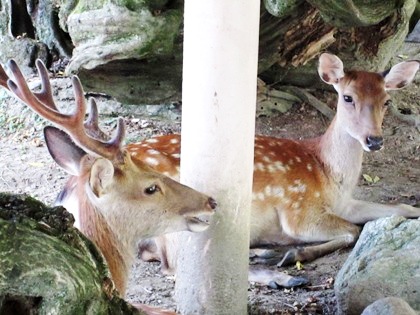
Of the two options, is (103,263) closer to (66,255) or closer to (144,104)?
(66,255)

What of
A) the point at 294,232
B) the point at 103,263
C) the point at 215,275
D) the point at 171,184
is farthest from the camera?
the point at 294,232

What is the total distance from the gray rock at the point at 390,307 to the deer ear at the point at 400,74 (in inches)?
91.3

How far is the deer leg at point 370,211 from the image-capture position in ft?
19.8

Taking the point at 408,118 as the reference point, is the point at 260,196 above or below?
above

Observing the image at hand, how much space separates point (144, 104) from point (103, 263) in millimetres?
5368

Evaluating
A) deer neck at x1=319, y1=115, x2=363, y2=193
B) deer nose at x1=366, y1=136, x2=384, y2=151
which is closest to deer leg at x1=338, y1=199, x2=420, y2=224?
deer neck at x1=319, y1=115, x2=363, y2=193

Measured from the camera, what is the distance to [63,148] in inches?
148

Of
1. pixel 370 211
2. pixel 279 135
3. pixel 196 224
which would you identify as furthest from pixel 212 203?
pixel 279 135

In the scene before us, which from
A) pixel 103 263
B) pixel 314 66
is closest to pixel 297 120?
pixel 314 66

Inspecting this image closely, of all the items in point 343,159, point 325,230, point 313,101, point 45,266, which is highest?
point 45,266

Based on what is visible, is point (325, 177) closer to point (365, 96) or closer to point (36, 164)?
point (365, 96)

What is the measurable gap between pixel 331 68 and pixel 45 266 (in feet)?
12.9

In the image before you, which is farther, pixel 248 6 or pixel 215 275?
pixel 215 275

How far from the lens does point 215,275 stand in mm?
4172
